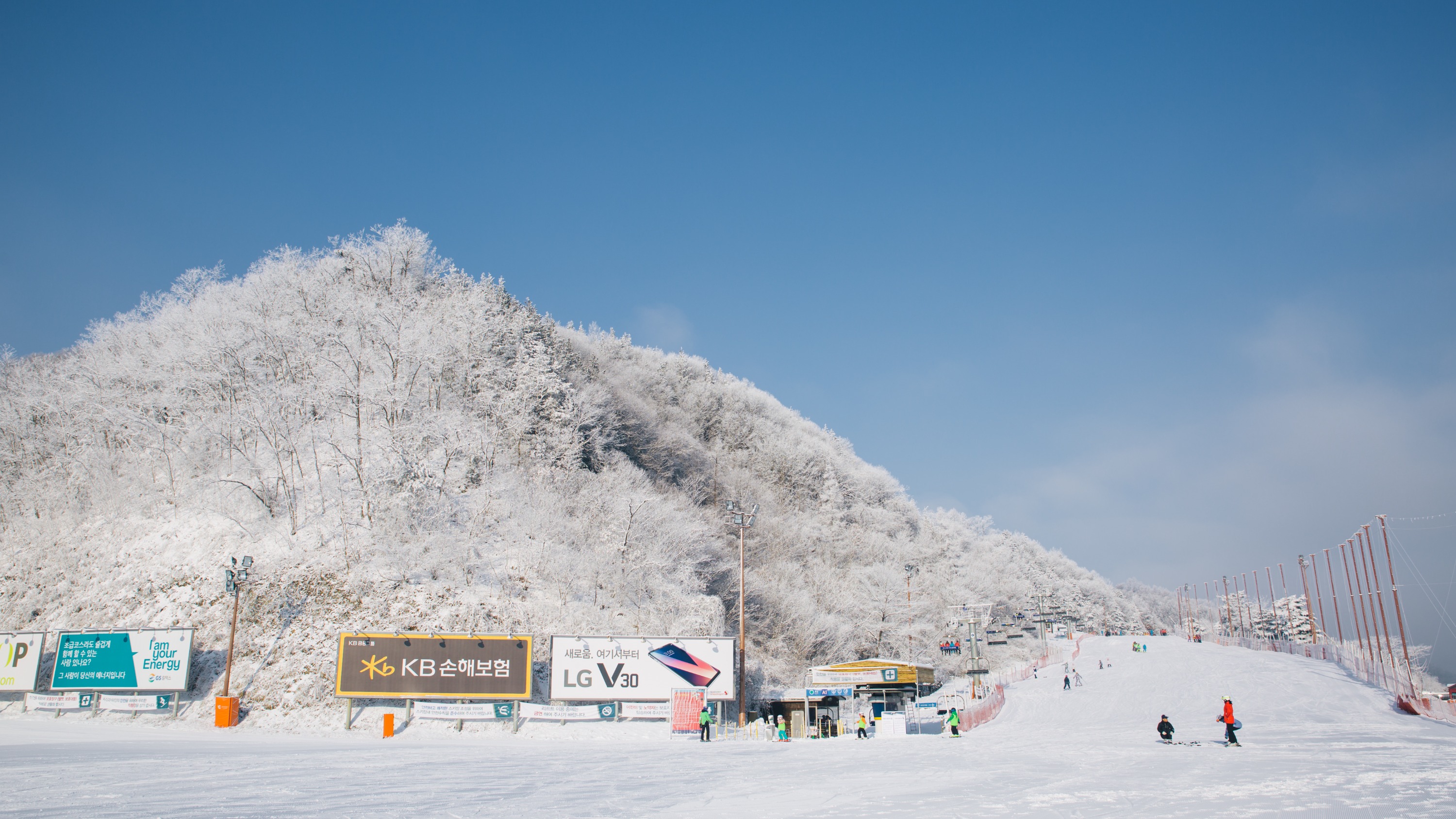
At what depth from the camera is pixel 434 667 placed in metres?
29.5

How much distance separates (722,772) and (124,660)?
Result: 2681 centimetres

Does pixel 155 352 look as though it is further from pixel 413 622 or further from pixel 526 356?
pixel 413 622

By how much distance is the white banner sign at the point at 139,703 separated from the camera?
30.0 meters

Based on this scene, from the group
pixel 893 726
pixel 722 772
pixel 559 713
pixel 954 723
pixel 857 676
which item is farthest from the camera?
pixel 857 676

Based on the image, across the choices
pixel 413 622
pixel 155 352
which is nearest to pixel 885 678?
pixel 413 622

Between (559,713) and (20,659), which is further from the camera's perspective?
(20,659)

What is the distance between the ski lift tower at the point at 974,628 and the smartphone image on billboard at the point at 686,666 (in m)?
21.5

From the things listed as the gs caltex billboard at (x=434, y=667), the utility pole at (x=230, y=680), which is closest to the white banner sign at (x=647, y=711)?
the gs caltex billboard at (x=434, y=667)

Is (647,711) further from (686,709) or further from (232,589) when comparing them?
(232,589)

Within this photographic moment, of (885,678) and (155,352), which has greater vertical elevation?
(155,352)

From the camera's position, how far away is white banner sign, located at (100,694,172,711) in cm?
3002

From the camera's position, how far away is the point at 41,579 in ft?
127

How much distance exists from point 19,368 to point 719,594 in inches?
2277

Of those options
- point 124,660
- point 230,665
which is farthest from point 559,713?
point 124,660
